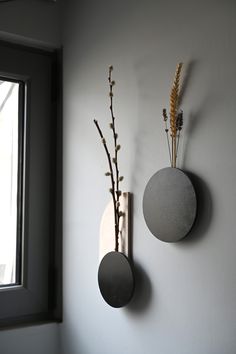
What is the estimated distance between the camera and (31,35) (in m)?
1.64

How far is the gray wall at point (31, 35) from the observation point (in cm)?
150

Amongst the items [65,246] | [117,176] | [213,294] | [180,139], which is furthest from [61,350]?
[180,139]

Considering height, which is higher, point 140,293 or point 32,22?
point 32,22

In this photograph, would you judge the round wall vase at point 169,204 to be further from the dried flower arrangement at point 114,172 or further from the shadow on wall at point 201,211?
the dried flower arrangement at point 114,172

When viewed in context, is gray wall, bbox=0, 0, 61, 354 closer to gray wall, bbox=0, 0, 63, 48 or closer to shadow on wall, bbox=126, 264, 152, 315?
gray wall, bbox=0, 0, 63, 48

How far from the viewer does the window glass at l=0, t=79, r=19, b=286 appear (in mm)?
1591

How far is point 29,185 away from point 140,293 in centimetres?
66

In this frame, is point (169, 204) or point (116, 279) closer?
point (169, 204)

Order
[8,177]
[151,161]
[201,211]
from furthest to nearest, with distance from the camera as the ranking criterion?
[8,177], [151,161], [201,211]

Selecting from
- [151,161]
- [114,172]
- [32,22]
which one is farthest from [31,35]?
[151,161]

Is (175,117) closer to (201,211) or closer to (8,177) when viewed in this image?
(201,211)

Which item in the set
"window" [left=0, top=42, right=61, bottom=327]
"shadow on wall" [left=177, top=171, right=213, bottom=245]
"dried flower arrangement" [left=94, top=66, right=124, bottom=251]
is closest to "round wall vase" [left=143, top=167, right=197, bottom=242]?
"shadow on wall" [left=177, top=171, right=213, bottom=245]

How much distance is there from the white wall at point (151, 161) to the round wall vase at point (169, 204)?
26 mm

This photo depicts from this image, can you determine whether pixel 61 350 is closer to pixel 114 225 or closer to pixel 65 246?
pixel 65 246
